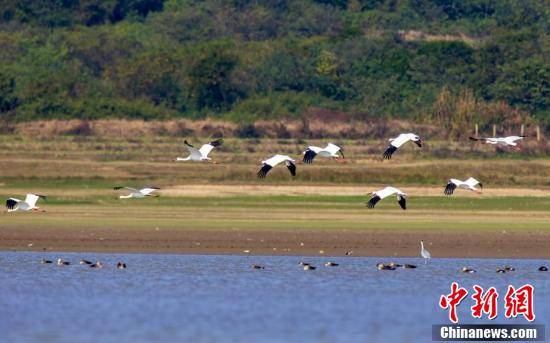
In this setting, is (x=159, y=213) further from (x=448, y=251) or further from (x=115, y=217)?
(x=448, y=251)

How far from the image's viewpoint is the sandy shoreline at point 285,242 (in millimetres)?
23562

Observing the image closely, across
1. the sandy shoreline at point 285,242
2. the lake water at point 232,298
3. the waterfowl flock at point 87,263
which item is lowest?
the lake water at point 232,298

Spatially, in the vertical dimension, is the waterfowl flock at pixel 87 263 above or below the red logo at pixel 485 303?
above

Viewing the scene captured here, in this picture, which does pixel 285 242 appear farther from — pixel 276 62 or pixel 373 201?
pixel 276 62

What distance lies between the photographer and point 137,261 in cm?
2256

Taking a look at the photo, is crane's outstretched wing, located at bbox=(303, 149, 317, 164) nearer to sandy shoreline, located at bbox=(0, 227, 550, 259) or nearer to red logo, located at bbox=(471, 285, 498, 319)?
red logo, located at bbox=(471, 285, 498, 319)

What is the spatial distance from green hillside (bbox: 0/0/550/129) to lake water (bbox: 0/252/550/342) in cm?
2166

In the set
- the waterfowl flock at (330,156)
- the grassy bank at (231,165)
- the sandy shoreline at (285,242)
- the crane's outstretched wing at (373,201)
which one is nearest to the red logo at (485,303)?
the waterfowl flock at (330,156)

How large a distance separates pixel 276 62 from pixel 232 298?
30.7 m

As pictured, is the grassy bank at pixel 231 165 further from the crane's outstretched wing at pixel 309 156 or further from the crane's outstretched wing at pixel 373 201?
the crane's outstretched wing at pixel 309 156

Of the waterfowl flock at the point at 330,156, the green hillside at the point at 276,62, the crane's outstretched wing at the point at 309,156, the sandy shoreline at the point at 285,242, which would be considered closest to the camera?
the crane's outstretched wing at the point at 309,156

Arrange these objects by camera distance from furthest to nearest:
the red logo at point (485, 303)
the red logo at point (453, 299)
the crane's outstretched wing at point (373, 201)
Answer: the crane's outstretched wing at point (373, 201), the red logo at point (485, 303), the red logo at point (453, 299)

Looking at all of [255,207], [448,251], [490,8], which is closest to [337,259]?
[448,251]

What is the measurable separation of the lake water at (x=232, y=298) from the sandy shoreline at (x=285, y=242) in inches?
17.7
